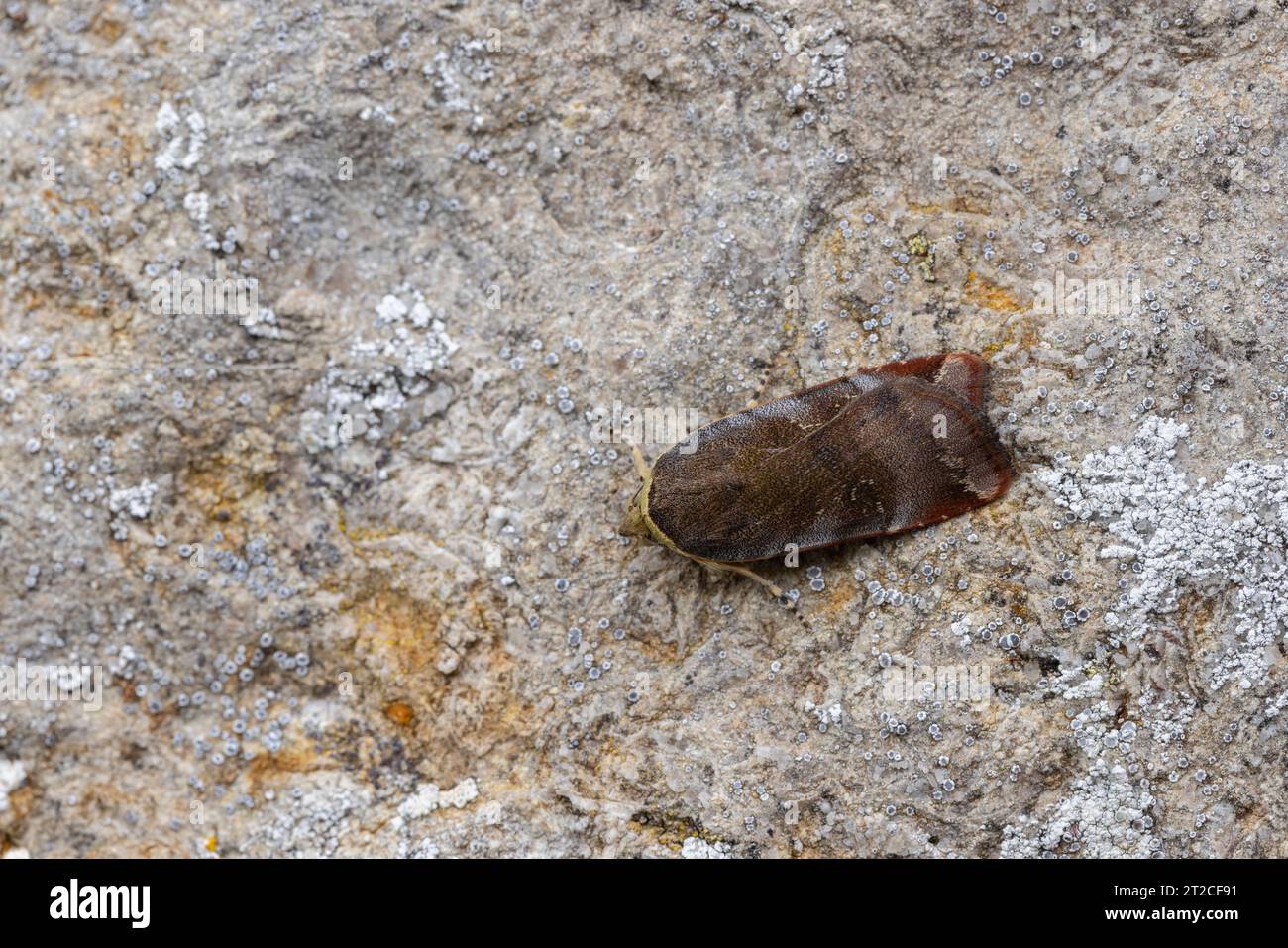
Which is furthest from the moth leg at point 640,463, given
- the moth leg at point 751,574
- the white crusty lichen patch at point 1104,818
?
the white crusty lichen patch at point 1104,818

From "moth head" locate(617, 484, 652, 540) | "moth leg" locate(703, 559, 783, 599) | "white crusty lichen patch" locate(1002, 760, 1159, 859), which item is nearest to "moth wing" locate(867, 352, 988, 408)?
"moth leg" locate(703, 559, 783, 599)

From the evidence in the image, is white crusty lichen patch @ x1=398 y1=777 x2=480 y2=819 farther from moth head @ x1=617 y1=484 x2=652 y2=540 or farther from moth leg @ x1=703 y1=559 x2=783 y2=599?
moth leg @ x1=703 y1=559 x2=783 y2=599

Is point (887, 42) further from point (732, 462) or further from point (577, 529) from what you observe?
→ point (577, 529)

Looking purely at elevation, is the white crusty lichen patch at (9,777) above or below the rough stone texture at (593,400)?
below

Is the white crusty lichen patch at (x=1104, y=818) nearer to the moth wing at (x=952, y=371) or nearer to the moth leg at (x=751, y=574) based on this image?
the moth leg at (x=751, y=574)

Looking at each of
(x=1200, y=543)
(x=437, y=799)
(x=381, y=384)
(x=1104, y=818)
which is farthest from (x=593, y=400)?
(x=1104, y=818)

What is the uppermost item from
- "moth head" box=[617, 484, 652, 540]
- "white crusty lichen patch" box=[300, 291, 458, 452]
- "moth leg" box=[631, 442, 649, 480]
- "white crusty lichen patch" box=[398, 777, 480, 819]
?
"white crusty lichen patch" box=[300, 291, 458, 452]

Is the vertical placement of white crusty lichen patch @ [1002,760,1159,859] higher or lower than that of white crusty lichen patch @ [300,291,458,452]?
lower
